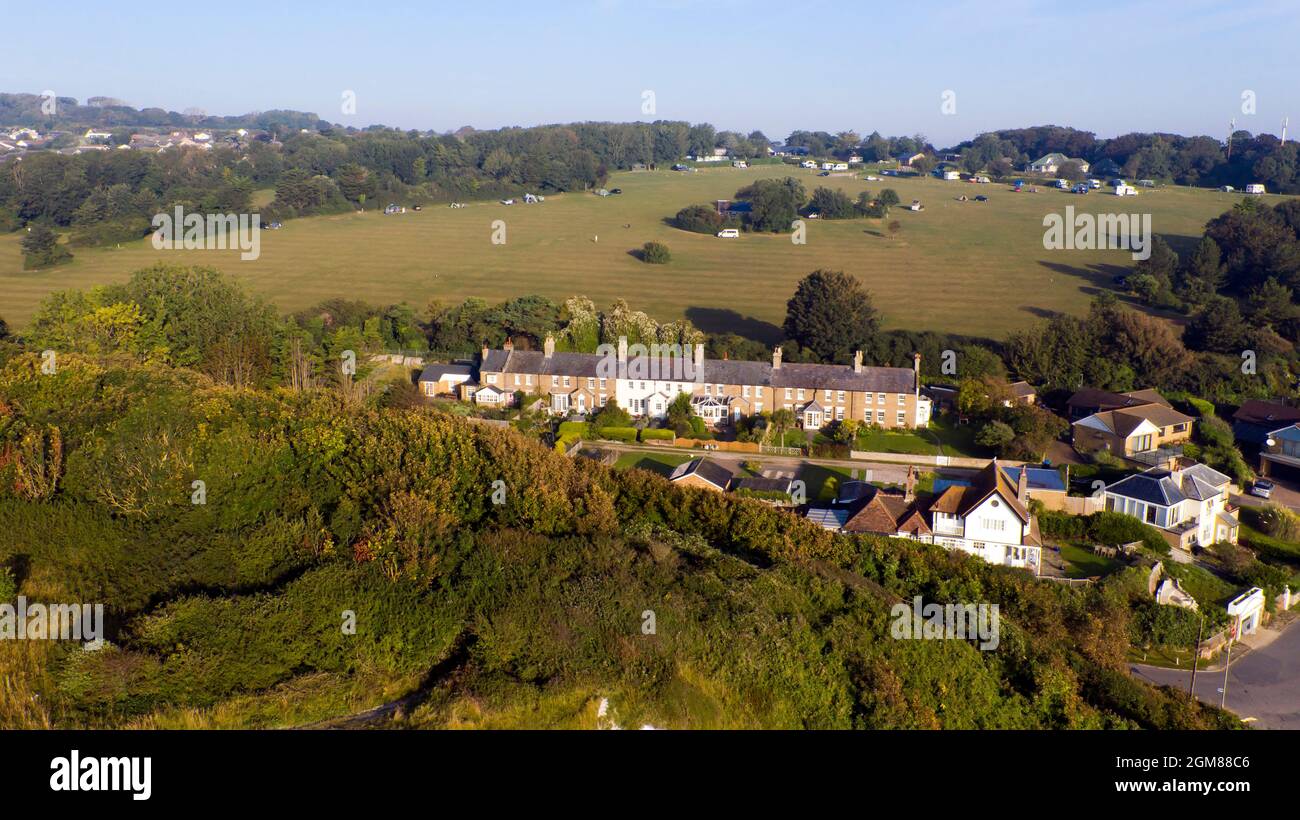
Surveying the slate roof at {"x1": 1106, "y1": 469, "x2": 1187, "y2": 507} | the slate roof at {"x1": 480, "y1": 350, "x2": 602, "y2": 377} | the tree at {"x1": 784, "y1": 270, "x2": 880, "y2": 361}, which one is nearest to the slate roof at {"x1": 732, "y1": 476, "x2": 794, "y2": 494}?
the slate roof at {"x1": 1106, "y1": 469, "x2": 1187, "y2": 507}

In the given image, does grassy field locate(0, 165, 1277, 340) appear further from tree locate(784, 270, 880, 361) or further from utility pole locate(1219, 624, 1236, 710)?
utility pole locate(1219, 624, 1236, 710)

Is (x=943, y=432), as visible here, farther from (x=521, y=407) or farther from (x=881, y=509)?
(x=521, y=407)

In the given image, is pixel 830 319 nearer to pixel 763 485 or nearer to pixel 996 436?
pixel 996 436

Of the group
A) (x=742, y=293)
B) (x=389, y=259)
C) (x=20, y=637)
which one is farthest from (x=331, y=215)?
(x=20, y=637)

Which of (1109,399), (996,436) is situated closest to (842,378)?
(996,436)

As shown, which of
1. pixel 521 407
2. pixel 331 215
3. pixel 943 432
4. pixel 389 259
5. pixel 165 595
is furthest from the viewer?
pixel 331 215
